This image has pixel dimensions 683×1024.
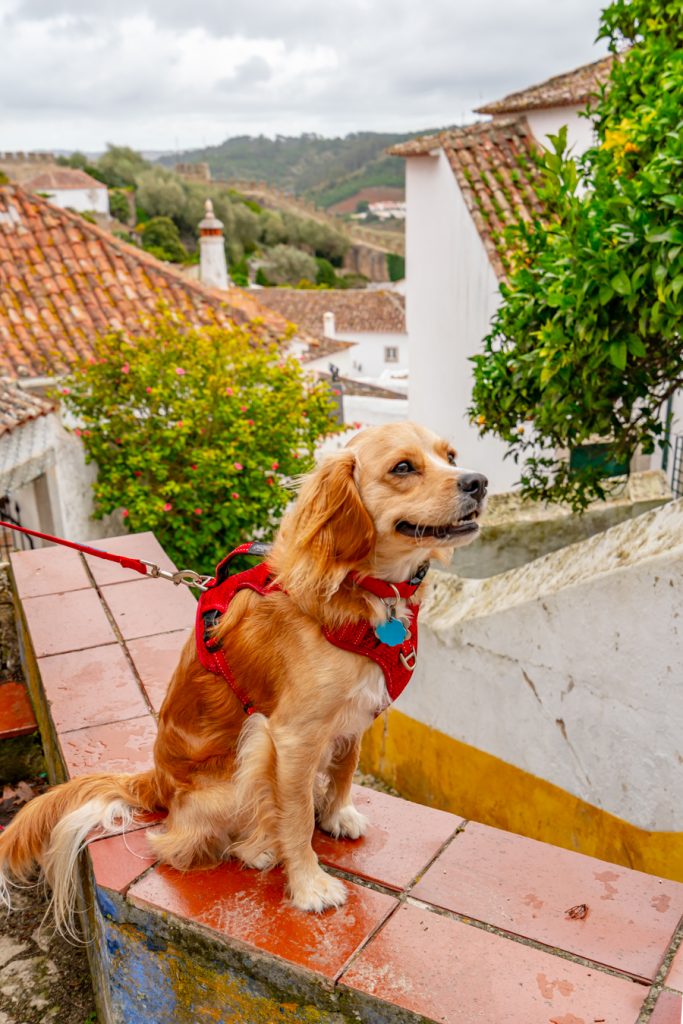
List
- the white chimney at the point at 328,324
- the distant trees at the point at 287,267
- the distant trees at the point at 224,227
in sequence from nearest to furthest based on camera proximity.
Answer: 1. the white chimney at the point at 328,324
2. the distant trees at the point at 224,227
3. the distant trees at the point at 287,267

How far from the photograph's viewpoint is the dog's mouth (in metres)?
1.99

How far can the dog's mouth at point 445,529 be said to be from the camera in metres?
1.99

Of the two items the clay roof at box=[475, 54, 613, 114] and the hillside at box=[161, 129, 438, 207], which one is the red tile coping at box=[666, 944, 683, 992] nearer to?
the clay roof at box=[475, 54, 613, 114]

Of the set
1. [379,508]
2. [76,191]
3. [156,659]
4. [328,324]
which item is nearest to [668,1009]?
[379,508]

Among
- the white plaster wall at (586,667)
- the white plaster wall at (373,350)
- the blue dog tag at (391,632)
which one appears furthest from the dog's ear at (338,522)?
the white plaster wall at (373,350)

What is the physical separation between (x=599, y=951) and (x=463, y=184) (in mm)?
12399

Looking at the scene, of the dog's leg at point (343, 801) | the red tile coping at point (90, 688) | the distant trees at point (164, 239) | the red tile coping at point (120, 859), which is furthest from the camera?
the distant trees at point (164, 239)

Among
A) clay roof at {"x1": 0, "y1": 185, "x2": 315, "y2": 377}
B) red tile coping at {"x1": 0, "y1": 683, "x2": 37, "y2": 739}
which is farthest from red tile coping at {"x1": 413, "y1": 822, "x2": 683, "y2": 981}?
clay roof at {"x1": 0, "y1": 185, "x2": 315, "y2": 377}

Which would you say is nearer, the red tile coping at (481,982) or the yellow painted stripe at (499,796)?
the red tile coping at (481,982)

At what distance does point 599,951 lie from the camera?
1.87 meters

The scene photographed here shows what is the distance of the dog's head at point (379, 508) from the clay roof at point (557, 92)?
1263 cm

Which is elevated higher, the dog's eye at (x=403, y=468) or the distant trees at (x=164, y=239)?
the dog's eye at (x=403, y=468)

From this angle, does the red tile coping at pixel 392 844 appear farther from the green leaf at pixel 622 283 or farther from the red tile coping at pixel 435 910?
the green leaf at pixel 622 283

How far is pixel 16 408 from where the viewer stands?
778 centimetres
